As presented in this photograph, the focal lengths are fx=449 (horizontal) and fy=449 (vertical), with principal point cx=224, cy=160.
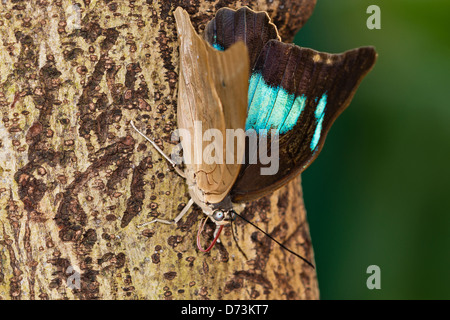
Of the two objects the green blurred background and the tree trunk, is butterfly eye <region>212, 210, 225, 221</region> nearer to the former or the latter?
the tree trunk

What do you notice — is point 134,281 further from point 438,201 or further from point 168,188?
point 438,201

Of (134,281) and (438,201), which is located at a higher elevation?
(438,201)

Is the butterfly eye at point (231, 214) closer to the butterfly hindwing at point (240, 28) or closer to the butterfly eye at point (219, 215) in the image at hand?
the butterfly eye at point (219, 215)

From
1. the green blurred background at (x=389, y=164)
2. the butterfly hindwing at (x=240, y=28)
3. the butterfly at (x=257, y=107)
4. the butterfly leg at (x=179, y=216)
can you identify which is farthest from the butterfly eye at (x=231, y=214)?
the green blurred background at (x=389, y=164)

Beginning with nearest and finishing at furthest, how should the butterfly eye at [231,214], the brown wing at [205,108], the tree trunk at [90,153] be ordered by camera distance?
the brown wing at [205,108] < the tree trunk at [90,153] < the butterfly eye at [231,214]

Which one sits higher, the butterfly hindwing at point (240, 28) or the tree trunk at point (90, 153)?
the butterfly hindwing at point (240, 28)

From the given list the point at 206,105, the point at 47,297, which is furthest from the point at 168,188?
the point at 47,297
